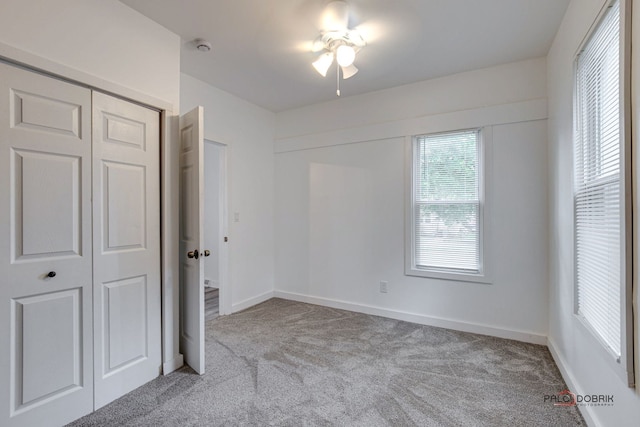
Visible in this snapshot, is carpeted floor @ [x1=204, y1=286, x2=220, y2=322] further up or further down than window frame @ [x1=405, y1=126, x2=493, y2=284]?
further down

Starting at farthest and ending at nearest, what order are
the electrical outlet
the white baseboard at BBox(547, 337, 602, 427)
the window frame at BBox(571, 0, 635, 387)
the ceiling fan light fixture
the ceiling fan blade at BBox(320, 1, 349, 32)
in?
the electrical outlet, the ceiling fan light fixture, the ceiling fan blade at BBox(320, 1, 349, 32), the white baseboard at BBox(547, 337, 602, 427), the window frame at BBox(571, 0, 635, 387)

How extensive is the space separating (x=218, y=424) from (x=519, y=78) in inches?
148

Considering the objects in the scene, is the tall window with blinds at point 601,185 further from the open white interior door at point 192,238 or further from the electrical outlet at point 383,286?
the open white interior door at point 192,238

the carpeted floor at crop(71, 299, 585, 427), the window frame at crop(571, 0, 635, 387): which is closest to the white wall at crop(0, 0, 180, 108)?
the carpeted floor at crop(71, 299, 585, 427)

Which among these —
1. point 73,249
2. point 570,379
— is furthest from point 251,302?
point 570,379

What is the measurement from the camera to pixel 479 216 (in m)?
3.13

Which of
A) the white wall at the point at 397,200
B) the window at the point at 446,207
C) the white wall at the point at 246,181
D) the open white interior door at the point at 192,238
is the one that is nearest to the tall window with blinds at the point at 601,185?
the white wall at the point at 397,200

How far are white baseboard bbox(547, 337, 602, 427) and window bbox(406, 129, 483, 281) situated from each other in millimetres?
794

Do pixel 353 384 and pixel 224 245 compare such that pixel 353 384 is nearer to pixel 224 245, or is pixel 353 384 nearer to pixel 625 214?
pixel 625 214

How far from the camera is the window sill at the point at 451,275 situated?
3.07 m

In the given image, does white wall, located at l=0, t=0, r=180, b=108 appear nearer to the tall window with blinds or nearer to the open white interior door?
the open white interior door

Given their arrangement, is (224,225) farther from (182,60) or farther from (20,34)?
(20,34)

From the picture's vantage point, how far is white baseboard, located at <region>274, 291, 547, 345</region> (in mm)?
2891

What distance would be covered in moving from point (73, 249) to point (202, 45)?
188cm
